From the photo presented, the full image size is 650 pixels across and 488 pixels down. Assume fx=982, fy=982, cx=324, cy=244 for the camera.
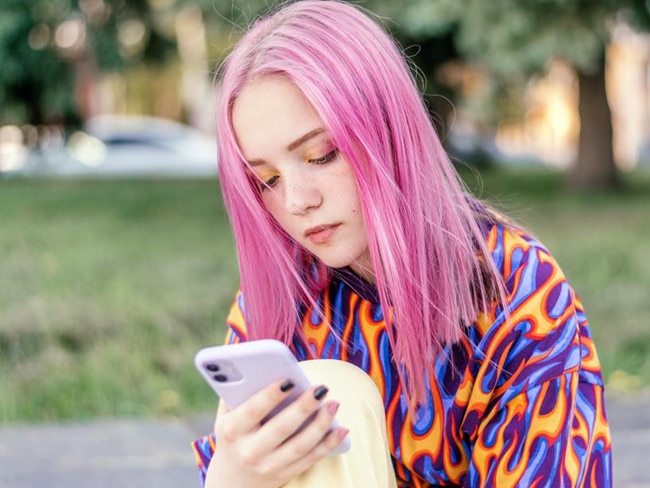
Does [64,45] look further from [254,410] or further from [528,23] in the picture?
[254,410]

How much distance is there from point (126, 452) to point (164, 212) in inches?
254

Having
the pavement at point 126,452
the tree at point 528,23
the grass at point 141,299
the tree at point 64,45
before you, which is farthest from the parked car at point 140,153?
the pavement at point 126,452

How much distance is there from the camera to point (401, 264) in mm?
1562

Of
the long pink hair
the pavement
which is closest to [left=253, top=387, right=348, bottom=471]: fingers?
the long pink hair

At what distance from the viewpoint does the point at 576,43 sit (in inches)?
309

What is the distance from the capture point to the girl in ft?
5.01

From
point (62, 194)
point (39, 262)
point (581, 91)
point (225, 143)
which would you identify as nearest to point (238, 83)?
point (225, 143)

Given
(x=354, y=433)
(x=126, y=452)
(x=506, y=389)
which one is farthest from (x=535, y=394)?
(x=126, y=452)

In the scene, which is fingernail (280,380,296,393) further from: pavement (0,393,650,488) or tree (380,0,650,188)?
tree (380,0,650,188)

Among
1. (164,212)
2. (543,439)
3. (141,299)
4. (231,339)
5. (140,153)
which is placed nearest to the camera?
(543,439)

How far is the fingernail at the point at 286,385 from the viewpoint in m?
1.36

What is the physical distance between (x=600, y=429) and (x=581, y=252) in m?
4.70

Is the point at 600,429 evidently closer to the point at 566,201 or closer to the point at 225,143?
the point at 225,143

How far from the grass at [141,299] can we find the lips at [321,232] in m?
Answer: 0.51
